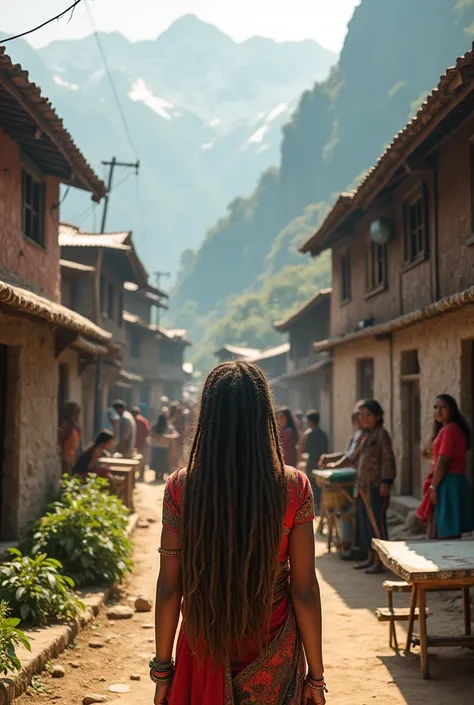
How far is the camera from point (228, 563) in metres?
2.73

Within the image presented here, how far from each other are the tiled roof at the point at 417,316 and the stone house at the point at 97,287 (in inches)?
178

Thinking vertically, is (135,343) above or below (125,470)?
above

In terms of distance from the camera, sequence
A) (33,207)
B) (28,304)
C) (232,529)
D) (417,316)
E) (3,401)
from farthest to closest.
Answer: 1. (33,207)
2. (417,316)
3. (3,401)
4. (28,304)
5. (232,529)

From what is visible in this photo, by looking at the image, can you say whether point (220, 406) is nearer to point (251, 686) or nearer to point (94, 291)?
point (251, 686)

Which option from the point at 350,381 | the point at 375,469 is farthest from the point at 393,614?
the point at 350,381

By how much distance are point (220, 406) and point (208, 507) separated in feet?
1.13

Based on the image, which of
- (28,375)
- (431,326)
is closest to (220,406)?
(28,375)

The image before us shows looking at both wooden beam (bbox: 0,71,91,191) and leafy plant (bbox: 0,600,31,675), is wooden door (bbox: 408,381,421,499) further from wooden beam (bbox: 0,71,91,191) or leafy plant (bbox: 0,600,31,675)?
leafy plant (bbox: 0,600,31,675)

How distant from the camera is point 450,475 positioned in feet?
24.4

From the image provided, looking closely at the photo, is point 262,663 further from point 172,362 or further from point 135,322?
point 172,362

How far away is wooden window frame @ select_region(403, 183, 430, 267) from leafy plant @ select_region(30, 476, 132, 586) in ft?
18.6

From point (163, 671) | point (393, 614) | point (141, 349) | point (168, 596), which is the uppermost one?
point (141, 349)

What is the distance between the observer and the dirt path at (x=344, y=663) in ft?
17.0

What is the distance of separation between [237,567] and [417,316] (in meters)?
7.77
